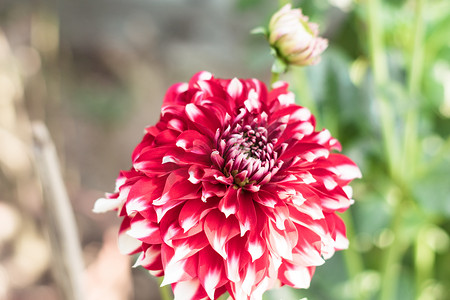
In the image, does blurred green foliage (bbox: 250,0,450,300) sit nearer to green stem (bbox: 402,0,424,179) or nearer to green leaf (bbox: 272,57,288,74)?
green stem (bbox: 402,0,424,179)

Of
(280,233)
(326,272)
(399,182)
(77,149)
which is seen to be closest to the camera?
(280,233)

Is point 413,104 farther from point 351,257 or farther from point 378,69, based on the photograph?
point 351,257

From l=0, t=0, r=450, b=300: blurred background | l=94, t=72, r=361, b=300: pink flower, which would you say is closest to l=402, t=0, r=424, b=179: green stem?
l=0, t=0, r=450, b=300: blurred background

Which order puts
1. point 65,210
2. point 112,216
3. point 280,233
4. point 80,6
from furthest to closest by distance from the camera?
point 80,6 < point 112,216 < point 65,210 < point 280,233

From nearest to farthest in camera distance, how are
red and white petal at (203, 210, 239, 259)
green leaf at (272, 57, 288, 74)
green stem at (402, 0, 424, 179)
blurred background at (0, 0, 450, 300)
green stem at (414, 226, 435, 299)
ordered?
1. red and white petal at (203, 210, 239, 259)
2. green leaf at (272, 57, 288, 74)
3. green stem at (402, 0, 424, 179)
4. blurred background at (0, 0, 450, 300)
5. green stem at (414, 226, 435, 299)

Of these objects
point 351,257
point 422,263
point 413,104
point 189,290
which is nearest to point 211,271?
point 189,290

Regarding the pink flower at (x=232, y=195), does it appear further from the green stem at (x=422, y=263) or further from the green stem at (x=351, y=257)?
the green stem at (x=422, y=263)

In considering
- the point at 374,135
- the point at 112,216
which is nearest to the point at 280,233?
the point at 374,135

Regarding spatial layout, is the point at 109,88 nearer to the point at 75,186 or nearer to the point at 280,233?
the point at 75,186
